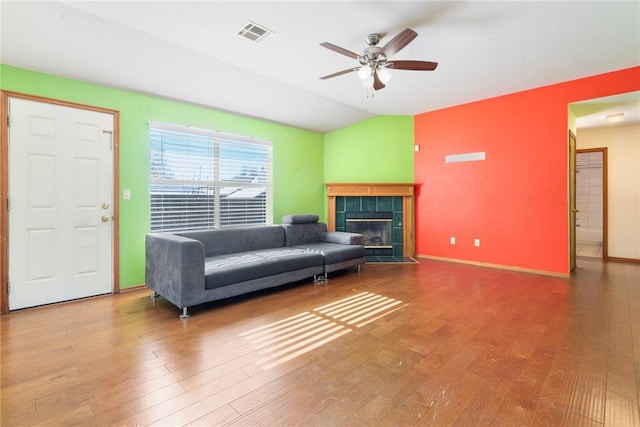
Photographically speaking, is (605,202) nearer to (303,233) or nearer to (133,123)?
(303,233)

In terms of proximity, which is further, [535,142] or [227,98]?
[535,142]

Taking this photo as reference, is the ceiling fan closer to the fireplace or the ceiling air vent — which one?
the ceiling air vent

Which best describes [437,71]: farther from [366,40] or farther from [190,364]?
[190,364]

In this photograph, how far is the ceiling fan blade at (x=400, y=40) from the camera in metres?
2.27

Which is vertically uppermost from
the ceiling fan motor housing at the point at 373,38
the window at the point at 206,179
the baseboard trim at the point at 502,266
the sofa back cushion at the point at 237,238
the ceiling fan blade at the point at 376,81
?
the ceiling fan motor housing at the point at 373,38

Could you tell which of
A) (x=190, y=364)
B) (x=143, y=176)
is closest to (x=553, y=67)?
(x=190, y=364)

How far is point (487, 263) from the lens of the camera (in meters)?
4.76

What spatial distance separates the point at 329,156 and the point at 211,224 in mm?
2799

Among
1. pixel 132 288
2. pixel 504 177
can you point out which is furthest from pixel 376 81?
pixel 132 288

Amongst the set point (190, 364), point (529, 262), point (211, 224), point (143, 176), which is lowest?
point (190, 364)

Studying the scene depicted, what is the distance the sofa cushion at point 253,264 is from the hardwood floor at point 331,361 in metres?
0.30

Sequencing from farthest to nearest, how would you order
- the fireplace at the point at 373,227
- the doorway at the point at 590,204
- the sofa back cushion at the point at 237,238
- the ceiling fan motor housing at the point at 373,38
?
the doorway at the point at 590,204
the fireplace at the point at 373,227
the sofa back cushion at the point at 237,238
the ceiling fan motor housing at the point at 373,38

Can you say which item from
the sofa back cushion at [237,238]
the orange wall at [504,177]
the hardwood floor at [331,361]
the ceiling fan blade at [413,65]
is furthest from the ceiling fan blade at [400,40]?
the orange wall at [504,177]

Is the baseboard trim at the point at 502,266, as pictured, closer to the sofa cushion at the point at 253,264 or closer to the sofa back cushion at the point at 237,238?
the sofa cushion at the point at 253,264
